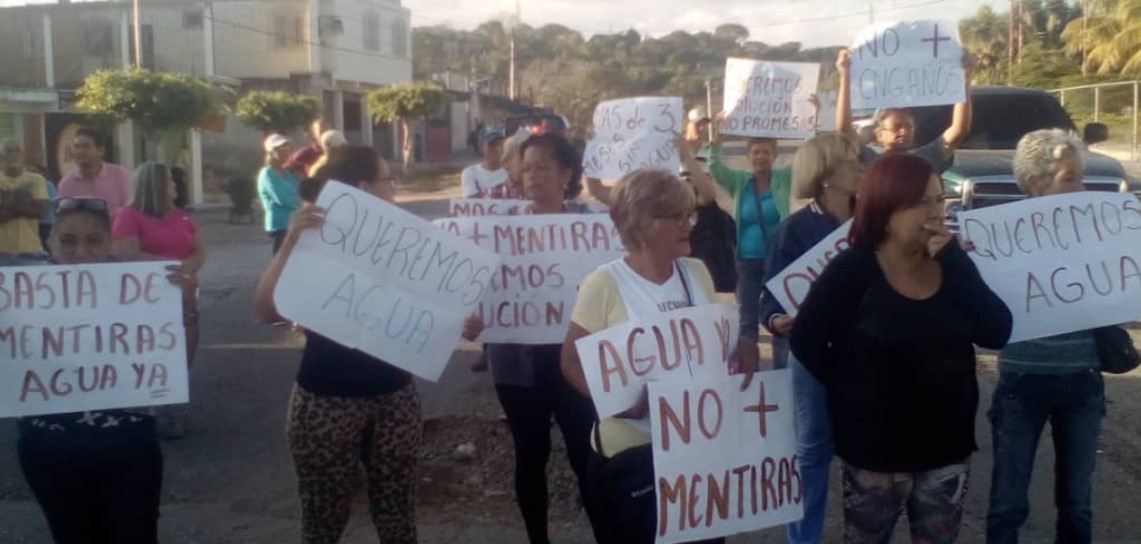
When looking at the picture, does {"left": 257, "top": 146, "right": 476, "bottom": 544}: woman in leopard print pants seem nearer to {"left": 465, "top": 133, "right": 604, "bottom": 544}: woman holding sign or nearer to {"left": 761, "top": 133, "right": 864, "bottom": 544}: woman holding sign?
{"left": 465, "top": 133, "right": 604, "bottom": 544}: woman holding sign

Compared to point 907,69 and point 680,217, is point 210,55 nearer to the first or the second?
point 907,69

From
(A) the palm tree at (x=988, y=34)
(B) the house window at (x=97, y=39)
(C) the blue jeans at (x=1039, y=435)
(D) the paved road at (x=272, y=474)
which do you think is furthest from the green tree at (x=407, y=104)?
(C) the blue jeans at (x=1039, y=435)

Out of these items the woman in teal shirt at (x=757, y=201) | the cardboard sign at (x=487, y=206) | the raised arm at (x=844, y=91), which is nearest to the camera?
the cardboard sign at (x=487, y=206)

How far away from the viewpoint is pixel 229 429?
732 centimetres

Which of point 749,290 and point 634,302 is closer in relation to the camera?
point 634,302

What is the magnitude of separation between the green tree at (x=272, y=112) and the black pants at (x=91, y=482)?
3034cm

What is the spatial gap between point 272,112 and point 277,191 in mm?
23775

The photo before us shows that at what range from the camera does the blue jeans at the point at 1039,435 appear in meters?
4.07

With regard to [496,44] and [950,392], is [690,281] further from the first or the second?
[496,44]

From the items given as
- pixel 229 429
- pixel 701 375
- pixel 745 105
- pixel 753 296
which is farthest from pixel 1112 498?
pixel 229 429

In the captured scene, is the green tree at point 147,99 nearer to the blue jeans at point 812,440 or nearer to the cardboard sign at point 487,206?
the cardboard sign at point 487,206

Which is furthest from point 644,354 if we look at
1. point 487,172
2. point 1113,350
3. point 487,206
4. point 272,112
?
point 272,112

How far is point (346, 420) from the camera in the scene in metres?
3.84

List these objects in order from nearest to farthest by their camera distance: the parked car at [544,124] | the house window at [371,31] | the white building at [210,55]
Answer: the parked car at [544,124] < the white building at [210,55] < the house window at [371,31]
